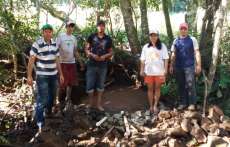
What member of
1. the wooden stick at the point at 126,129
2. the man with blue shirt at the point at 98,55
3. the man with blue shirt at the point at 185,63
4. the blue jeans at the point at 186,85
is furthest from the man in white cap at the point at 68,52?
the blue jeans at the point at 186,85

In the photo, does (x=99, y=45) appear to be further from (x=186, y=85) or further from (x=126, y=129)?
(x=186, y=85)

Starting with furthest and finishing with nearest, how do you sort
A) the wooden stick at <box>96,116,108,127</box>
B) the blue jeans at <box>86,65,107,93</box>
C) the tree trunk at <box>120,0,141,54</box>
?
1. the tree trunk at <box>120,0,141,54</box>
2. the blue jeans at <box>86,65,107,93</box>
3. the wooden stick at <box>96,116,108,127</box>

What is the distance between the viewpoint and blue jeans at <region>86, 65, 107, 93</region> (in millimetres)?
9312

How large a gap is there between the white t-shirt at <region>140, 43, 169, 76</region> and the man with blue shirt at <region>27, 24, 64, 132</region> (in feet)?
5.90

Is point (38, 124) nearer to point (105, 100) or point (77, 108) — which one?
point (77, 108)

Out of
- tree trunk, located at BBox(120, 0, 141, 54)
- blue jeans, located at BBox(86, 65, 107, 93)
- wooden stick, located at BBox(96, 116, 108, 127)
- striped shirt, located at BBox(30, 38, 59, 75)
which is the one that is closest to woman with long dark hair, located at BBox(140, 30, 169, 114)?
blue jeans, located at BBox(86, 65, 107, 93)

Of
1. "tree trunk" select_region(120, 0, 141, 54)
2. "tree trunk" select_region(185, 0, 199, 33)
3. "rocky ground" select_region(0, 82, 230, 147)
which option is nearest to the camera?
"rocky ground" select_region(0, 82, 230, 147)

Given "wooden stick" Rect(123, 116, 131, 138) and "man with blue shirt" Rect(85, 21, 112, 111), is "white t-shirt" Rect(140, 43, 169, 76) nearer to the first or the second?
"man with blue shirt" Rect(85, 21, 112, 111)

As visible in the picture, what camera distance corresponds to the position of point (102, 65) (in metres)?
9.32

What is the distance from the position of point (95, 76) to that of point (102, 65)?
0.30 meters

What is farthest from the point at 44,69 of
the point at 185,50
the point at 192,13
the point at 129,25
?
the point at 192,13

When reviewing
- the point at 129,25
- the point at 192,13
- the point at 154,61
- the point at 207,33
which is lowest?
the point at 154,61

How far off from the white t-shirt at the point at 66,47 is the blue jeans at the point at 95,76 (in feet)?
1.56

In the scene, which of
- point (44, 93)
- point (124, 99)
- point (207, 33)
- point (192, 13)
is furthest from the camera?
point (192, 13)
